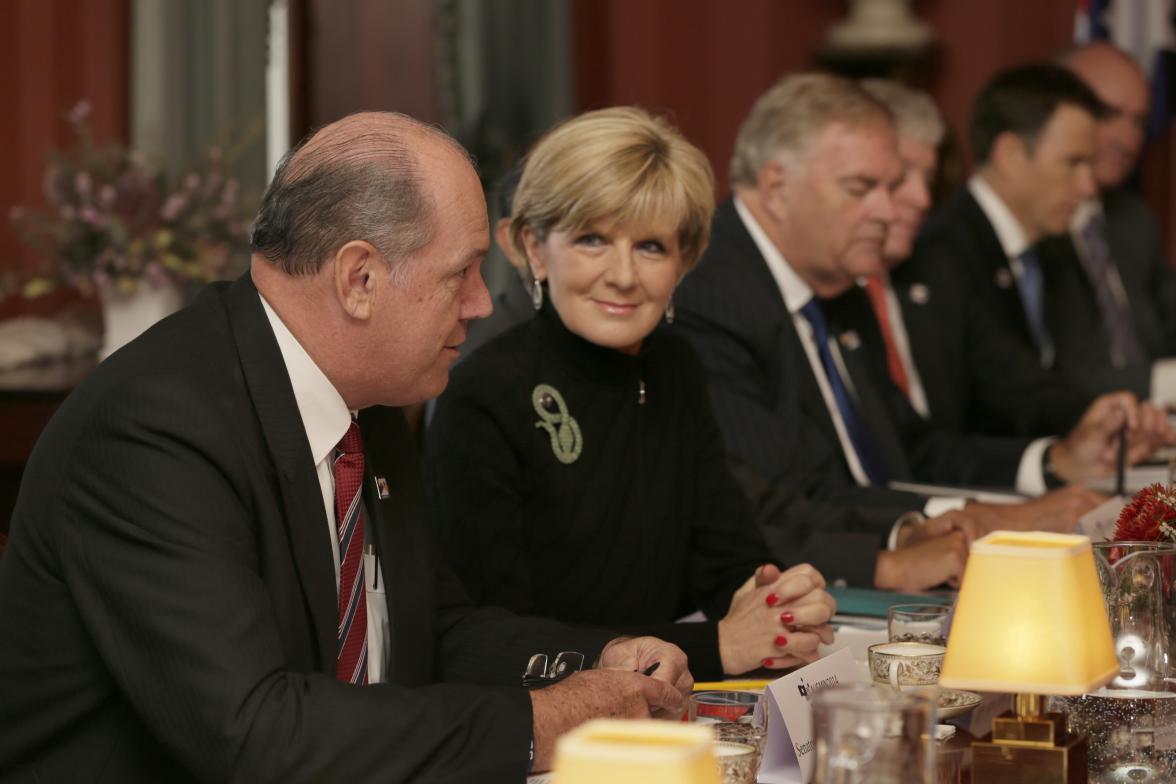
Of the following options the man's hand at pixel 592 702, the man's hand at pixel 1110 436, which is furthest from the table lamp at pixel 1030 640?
the man's hand at pixel 1110 436

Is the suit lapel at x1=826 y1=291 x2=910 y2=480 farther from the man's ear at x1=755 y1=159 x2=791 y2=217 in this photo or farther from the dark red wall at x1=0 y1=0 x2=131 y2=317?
the dark red wall at x1=0 y1=0 x2=131 y2=317

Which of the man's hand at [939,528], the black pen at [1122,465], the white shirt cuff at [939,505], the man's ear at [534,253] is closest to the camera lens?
the man's ear at [534,253]

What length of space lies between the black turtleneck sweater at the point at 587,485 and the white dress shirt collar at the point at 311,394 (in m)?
0.58

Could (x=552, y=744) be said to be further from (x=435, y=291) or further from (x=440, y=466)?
(x=440, y=466)

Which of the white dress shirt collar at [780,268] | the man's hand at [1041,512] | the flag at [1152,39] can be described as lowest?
the man's hand at [1041,512]

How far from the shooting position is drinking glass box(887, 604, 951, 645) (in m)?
1.94

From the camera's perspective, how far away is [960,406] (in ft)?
15.4

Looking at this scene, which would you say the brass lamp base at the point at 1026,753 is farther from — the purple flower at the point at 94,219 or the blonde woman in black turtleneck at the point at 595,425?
the purple flower at the point at 94,219

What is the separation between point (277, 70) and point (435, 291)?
163 inches

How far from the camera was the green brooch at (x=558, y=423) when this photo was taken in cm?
251

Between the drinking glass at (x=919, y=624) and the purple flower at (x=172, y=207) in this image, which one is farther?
the purple flower at (x=172, y=207)

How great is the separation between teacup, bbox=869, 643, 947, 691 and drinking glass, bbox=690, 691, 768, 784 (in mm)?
237

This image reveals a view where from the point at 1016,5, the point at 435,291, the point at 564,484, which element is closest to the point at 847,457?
the point at 564,484

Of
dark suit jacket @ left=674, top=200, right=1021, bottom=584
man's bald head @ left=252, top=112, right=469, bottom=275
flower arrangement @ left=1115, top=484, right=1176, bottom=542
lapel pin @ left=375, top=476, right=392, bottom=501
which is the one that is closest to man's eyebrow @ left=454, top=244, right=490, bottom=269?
man's bald head @ left=252, top=112, right=469, bottom=275
